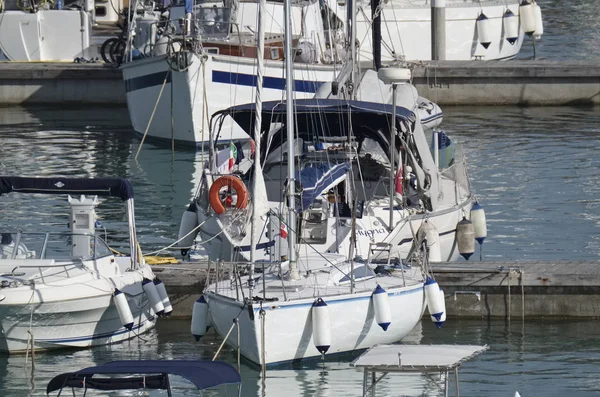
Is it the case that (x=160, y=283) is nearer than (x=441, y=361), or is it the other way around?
(x=441, y=361)

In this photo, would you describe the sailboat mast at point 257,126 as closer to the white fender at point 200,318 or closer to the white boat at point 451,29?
the white fender at point 200,318

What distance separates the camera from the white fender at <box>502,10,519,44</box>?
4734 centimetres

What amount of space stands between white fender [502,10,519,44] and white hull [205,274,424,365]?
1199 inches

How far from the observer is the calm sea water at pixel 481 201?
17.3m

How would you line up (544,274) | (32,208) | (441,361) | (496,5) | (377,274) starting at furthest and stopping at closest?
(496,5), (32,208), (544,274), (377,274), (441,361)

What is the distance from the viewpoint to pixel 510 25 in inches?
1866

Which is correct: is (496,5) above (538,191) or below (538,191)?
above

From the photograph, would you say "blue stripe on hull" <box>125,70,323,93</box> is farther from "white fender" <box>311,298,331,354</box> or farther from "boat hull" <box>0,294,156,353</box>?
"white fender" <box>311,298,331,354</box>

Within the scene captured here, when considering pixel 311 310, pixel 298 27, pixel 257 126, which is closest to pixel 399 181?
pixel 257 126

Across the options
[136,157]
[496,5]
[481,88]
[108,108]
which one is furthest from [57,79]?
[496,5]

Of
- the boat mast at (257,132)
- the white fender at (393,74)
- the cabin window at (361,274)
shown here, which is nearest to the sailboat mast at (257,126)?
the boat mast at (257,132)

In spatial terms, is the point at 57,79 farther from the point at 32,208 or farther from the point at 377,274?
the point at 377,274

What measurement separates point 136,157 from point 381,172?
11.7 m

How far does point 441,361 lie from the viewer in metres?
14.1
